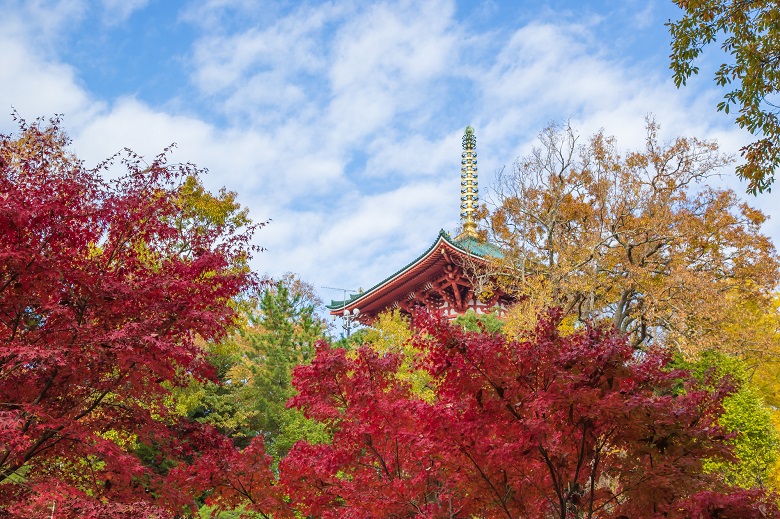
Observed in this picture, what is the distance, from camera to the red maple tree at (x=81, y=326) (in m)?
5.55

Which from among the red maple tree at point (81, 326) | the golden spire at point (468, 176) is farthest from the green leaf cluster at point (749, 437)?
the golden spire at point (468, 176)

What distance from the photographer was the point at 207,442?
267 inches

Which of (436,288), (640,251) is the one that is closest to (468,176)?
(436,288)

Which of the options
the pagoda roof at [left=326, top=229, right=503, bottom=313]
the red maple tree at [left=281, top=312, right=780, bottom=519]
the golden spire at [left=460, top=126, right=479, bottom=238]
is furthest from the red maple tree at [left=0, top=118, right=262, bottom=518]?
the golden spire at [left=460, top=126, right=479, bottom=238]

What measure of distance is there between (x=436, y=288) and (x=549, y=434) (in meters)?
24.0

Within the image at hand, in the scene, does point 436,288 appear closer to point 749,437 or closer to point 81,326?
point 749,437

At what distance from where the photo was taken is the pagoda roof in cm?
2664

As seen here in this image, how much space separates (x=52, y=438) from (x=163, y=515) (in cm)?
130

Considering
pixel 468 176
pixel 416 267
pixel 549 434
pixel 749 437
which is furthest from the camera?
pixel 468 176

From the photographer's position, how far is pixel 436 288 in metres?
29.2

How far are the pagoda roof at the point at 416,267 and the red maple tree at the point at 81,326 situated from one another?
19458 mm

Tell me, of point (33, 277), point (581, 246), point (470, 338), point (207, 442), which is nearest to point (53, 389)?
point (33, 277)

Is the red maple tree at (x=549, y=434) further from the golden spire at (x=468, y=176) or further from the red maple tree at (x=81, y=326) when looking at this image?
the golden spire at (x=468, y=176)

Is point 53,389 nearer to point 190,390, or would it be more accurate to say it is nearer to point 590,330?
point 590,330
